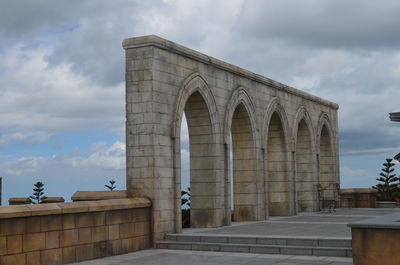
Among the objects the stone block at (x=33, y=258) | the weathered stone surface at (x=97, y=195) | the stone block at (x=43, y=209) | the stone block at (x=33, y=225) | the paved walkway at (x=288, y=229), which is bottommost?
the stone block at (x=33, y=258)

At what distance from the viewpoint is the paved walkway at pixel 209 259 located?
37.0ft

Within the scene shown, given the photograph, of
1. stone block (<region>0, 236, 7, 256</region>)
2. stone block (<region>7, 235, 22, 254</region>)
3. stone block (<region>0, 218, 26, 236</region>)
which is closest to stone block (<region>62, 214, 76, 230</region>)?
stone block (<region>0, 218, 26, 236</region>)

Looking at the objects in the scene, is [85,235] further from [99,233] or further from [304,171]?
[304,171]

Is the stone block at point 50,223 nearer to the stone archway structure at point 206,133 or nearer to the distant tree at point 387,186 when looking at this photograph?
the stone archway structure at point 206,133

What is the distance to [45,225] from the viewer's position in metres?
11.2

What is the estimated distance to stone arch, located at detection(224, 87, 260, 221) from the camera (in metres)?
18.7

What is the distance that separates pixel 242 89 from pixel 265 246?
6799 millimetres

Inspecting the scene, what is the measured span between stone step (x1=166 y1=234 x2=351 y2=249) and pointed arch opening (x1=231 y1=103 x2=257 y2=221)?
→ 516cm

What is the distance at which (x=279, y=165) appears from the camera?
21641mm

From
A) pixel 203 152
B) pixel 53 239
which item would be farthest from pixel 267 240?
pixel 53 239

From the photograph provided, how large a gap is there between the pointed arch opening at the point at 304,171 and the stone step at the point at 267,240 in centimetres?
1076

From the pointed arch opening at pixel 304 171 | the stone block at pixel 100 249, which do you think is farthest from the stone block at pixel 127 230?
the pointed arch opening at pixel 304 171

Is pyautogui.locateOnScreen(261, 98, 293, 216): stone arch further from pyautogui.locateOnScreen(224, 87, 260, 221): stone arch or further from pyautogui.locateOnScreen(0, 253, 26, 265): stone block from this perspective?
pyautogui.locateOnScreen(0, 253, 26, 265): stone block

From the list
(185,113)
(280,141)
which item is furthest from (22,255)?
(280,141)
